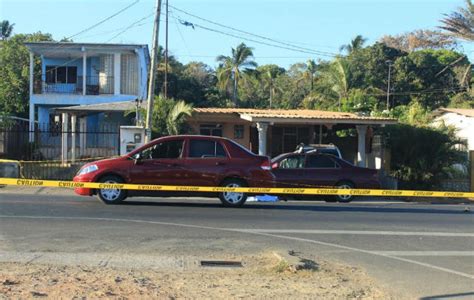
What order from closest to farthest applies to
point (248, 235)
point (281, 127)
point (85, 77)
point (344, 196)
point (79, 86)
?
point (248, 235), point (344, 196), point (281, 127), point (85, 77), point (79, 86)

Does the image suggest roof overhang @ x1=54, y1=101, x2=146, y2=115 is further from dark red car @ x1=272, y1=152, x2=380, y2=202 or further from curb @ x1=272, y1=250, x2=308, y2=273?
curb @ x1=272, y1=250, x2=308, y2=273

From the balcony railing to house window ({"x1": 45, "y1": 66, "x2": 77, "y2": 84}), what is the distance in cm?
37

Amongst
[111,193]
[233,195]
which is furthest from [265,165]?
[111,193]

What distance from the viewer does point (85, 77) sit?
3188cm

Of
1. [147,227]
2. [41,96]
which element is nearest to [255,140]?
[41,96]

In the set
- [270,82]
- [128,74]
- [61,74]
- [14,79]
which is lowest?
[128,74]

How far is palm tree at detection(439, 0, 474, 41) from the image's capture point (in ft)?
118

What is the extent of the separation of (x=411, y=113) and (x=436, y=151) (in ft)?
25.3

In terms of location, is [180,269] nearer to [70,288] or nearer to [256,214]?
[70,288]

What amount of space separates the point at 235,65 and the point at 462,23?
73.6 ft

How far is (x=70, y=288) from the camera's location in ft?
18.6

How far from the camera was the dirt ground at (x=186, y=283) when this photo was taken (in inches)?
221

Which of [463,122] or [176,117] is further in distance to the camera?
[463,122]

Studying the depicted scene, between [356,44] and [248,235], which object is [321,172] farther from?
[356,44]
